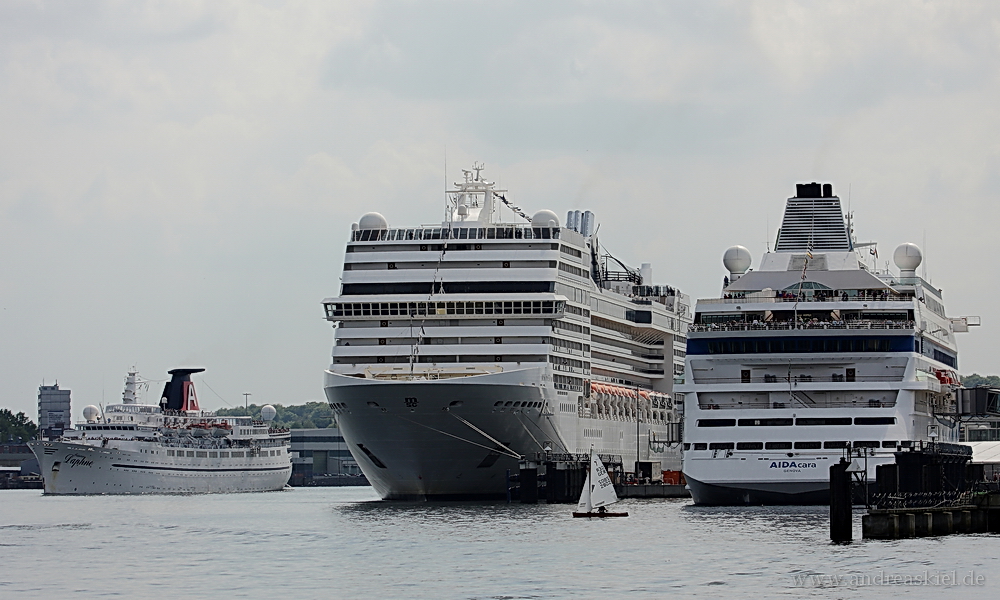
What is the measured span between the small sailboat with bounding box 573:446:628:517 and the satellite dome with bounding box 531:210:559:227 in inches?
904

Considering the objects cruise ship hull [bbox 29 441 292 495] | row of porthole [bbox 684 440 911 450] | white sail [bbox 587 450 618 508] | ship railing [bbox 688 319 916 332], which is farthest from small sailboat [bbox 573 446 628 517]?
cruise ship hull [bbox 29 441 292 495]

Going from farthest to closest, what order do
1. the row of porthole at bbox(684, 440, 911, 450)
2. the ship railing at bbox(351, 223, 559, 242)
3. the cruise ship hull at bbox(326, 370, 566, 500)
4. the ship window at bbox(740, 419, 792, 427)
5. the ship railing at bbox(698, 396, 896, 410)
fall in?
the ship railing at bbox(351, 223, 559, 242) < the cruise ship hull at bbox(326, 370, 566, 500) < the ship railing at bbox(698, 396, 896, 410) < the ship window at bbox(740, 419, 792, 427) < the row of porthole at bbox(684, 440, 911, 450)

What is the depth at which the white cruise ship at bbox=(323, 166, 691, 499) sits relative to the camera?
83.6m

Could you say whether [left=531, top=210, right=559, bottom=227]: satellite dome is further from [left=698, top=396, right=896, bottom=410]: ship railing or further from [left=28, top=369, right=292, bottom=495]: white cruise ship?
[left=28, top=369, right=292, bottom=495]: white cruise ship

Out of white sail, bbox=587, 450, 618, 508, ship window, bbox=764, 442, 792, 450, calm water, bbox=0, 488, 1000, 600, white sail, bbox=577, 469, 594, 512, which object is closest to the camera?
calm water, bbox=0, 488, 1000, 600

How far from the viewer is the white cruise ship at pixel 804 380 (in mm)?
71688

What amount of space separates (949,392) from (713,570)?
35.1m

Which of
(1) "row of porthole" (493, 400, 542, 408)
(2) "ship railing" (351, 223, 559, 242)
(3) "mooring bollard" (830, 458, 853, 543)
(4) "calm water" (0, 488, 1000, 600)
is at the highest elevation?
(2) "ship railing" (351, 223, 559, 242)

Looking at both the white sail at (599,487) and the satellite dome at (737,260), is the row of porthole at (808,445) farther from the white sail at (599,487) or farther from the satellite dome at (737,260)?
the satellite dome at (737,260)

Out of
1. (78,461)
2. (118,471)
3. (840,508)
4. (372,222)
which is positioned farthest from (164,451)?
(840,508)

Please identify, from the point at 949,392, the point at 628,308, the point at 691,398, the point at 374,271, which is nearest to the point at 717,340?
the point at 691,398

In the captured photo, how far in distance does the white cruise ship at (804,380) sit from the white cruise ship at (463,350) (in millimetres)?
12360

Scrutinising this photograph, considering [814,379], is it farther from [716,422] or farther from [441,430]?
A: [441,430]

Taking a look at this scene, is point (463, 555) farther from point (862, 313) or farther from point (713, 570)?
point (862, 313)
